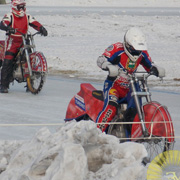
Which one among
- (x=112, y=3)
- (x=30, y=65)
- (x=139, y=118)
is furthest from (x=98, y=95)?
(x=112, y=3)

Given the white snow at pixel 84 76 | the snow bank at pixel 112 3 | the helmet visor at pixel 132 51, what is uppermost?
the helmet visor at pixel 132 51

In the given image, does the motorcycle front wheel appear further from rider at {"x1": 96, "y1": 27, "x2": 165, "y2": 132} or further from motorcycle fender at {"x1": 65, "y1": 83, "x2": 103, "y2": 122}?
rider at {"x1": 96, "y1": 27, "x2": 165, "y2": 132}

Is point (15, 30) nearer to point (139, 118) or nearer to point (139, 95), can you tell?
point (139, 95)

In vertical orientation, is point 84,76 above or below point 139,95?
below

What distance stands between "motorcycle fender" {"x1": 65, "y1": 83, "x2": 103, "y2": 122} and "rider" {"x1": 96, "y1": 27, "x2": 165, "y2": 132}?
194 mm

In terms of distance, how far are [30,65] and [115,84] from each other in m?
5.38

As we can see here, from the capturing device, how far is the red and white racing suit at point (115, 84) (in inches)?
282

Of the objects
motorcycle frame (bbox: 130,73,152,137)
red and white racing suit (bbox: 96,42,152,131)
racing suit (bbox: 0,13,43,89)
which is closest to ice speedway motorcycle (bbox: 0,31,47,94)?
racing suit (bbox: 0,13,43,89)

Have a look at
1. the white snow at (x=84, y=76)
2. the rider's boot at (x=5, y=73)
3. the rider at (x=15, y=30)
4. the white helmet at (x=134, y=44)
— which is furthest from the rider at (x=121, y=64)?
the rider's boot at (x=5, y=73)

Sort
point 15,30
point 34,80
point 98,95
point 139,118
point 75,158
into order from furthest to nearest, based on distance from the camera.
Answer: point 34,80 → point 15,30 → point 98,95 → point 139,118 → point 75,158

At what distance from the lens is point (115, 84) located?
732 cm

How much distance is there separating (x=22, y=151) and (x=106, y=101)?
2.42 meters

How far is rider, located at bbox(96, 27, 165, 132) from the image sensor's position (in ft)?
23.5

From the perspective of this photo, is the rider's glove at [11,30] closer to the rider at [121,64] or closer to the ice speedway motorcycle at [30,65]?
the ice speedway motorcycle at [30,65]
